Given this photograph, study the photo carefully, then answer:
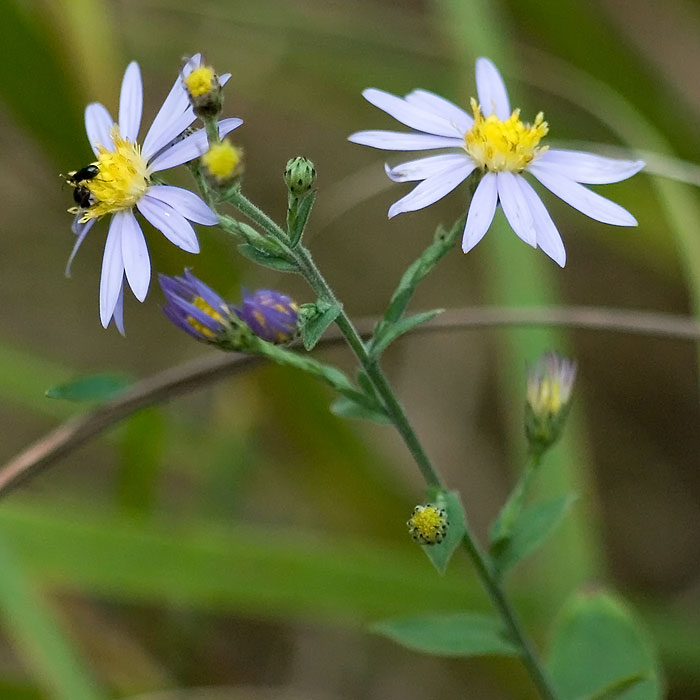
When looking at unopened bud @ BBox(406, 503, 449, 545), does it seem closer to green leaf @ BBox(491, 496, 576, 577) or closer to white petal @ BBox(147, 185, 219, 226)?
green leaf @ BBox(491, 496, 576, 577)

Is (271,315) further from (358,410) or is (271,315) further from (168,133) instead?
(168,133)

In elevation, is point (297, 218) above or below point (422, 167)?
below

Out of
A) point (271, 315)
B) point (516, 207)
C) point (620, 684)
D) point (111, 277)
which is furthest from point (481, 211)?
point (620, 684)

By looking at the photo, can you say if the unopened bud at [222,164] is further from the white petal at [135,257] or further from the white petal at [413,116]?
the white petal at [413,116]

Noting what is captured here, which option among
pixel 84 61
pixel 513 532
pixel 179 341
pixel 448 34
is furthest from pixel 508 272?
pixel 179 341

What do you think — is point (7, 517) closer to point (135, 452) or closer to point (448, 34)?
point (135, 452)

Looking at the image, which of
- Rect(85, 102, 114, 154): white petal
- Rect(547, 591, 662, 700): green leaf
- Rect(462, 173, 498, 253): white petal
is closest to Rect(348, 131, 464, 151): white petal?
Rect(462, 173, 498, 253): white petal
